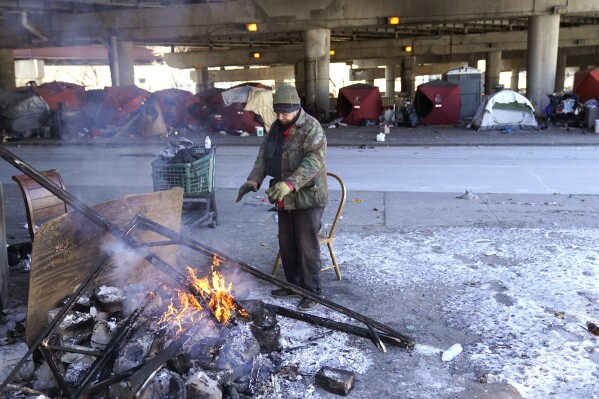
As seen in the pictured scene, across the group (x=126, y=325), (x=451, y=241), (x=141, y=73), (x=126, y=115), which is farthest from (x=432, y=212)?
(x=141, y=73)

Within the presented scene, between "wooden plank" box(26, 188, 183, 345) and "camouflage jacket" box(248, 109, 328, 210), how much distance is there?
37.7 inches

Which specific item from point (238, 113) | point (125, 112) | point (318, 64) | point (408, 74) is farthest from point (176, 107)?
point (408, 74)

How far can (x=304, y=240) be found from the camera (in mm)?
4750

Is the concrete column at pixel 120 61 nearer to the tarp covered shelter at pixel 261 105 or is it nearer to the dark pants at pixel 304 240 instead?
the tarp covered shelter at pixel 261 105

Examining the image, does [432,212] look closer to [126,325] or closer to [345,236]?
[345,236]

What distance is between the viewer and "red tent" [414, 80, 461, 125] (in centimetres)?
2133

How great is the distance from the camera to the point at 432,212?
7.82m

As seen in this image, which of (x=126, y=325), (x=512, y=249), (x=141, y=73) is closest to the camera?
(x=126, y=325)

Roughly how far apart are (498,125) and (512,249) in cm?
1390

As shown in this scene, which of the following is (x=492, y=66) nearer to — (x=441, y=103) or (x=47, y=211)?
(x=441, y=103)

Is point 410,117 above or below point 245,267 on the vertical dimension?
above

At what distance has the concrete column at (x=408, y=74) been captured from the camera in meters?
39.0

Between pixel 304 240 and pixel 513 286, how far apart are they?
195 cm

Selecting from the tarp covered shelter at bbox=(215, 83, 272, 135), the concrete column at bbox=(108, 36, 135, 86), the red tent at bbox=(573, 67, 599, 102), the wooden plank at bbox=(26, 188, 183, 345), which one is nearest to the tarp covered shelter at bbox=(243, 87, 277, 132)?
the tarp covered shelter at bbox=(215, 83, 272, 135)
